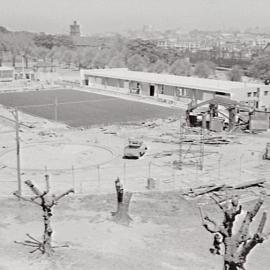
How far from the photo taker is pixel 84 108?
50.2 metres

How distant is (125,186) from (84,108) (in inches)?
1073

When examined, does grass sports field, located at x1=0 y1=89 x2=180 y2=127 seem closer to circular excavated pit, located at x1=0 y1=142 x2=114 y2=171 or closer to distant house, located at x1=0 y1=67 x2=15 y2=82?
circular excavated pit, located at x1=0 y1=142 x2=114 y2=171

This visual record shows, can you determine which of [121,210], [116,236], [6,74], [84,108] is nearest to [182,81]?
[84,108]

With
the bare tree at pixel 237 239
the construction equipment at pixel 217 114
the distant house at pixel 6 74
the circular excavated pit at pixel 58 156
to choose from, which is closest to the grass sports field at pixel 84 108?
the construction equipment at pixel 217 114

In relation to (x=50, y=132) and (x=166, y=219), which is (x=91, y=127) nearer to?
(x=50, y=132)

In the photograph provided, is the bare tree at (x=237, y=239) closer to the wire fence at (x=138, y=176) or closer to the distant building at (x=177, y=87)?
the wire fence at (x=138, y=176)

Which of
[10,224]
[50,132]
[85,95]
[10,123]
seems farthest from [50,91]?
[10,224]

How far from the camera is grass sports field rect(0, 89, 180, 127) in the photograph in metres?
44.4

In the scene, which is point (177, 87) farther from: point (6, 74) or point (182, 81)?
point (6, 74)

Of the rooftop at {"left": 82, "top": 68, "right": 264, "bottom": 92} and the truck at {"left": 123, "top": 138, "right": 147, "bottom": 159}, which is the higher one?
the rooftop at {"left": 82, "top": 68, "right": 264, "bottom": 92}

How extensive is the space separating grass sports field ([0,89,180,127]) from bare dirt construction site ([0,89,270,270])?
39 cm

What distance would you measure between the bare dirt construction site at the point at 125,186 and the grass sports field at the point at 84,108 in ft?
1.27

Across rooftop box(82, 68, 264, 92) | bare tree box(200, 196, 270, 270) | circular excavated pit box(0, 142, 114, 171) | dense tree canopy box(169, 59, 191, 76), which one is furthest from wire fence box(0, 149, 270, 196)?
dense tree canopy box(169, 59, 191, 76)

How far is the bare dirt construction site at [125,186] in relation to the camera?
16.2 meters
